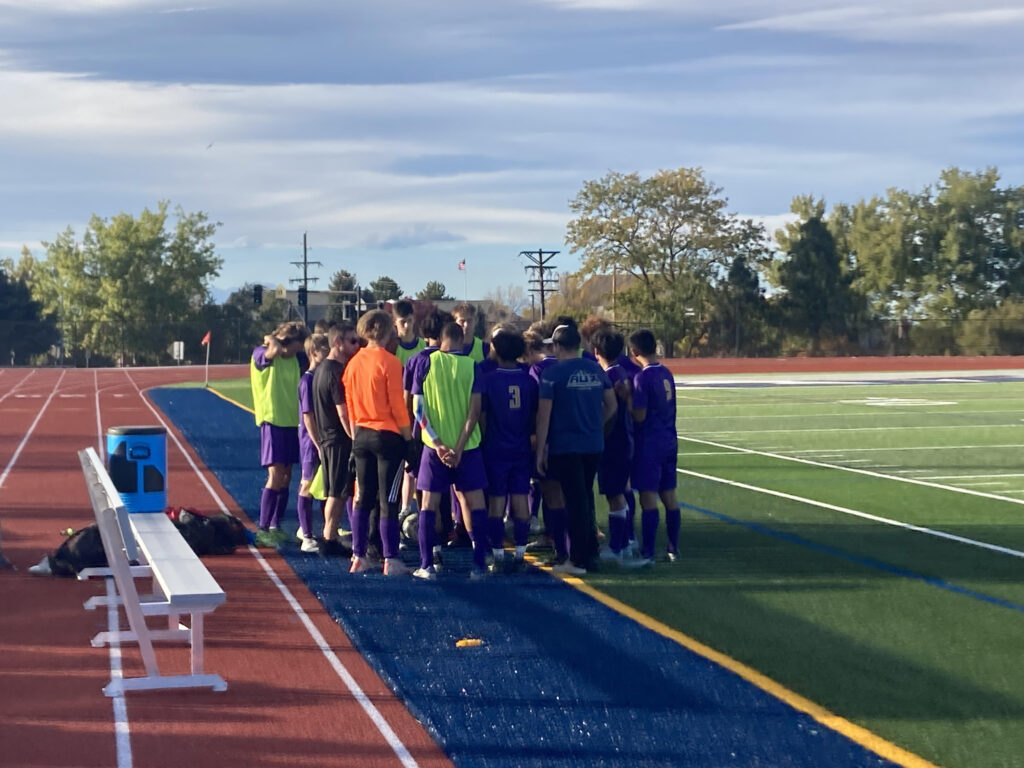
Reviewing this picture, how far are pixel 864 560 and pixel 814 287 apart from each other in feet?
215

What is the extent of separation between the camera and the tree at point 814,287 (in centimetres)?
7169

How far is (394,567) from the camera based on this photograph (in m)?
9.14

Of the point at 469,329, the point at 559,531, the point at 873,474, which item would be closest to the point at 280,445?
the point at 469,329

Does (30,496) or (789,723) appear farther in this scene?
(30,496)

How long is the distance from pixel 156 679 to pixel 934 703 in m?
3.79

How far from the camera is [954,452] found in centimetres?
1828

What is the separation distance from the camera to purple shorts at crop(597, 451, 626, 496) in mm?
9438

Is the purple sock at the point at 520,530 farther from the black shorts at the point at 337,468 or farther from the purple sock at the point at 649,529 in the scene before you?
the black shorts at the point at 337,468

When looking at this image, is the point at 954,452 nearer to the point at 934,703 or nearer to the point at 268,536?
the point at 268,536

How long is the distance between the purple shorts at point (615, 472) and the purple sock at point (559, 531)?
36 cm

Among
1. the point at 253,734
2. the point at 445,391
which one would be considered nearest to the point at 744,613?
the point at 445,391

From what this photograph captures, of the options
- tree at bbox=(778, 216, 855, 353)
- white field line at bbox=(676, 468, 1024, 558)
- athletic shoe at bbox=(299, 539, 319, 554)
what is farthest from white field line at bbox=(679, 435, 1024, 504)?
tree at bbox=(778, 216, 855, 353)

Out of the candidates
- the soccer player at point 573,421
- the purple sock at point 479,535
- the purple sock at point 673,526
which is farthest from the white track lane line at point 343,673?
the purple sock at point 673,526

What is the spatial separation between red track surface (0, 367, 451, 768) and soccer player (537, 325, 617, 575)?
1963 mm
